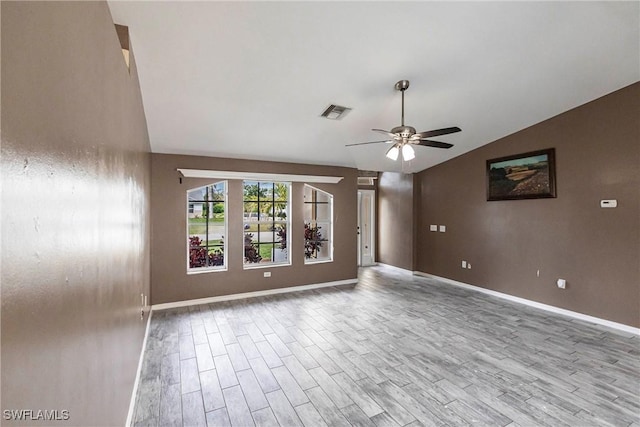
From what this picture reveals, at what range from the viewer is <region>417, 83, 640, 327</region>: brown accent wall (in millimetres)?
3768

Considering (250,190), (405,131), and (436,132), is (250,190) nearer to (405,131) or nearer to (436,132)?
(405,131)

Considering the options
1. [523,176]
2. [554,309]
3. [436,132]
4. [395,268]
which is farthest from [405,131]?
[395,268]

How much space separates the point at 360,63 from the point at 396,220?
5.26 metres

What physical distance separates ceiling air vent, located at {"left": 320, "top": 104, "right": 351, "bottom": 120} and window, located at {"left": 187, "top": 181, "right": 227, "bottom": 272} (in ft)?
7.61

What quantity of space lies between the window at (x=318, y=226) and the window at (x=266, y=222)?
1.77 ft

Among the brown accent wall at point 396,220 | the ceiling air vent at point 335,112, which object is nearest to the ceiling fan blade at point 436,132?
the ceiling air vent at point 335,112

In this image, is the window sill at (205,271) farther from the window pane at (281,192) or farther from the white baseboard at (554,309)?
the white baseboard at (554,309)

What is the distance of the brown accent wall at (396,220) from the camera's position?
23.3 feet

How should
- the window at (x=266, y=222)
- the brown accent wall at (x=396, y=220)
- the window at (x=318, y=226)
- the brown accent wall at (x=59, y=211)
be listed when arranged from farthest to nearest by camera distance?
the brown accent wall at (x=396, y=220)
the window at (x=318, y=226)
the window at (x=266, y=222)
the brown accent wall at (x=59, y=211)

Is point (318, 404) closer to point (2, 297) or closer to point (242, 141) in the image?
point (2, 297)

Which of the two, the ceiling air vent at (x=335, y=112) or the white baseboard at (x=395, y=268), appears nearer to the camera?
the ceiling air vent at (x=335, y=112)

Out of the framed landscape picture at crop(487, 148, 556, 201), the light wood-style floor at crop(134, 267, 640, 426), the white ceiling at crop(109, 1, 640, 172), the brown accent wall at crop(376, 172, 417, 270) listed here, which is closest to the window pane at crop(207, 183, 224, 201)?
the white ceiling at crop(109, 1, 640, 172)

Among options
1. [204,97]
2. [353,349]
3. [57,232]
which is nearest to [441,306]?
[353,349]

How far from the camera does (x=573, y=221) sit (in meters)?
4.28
